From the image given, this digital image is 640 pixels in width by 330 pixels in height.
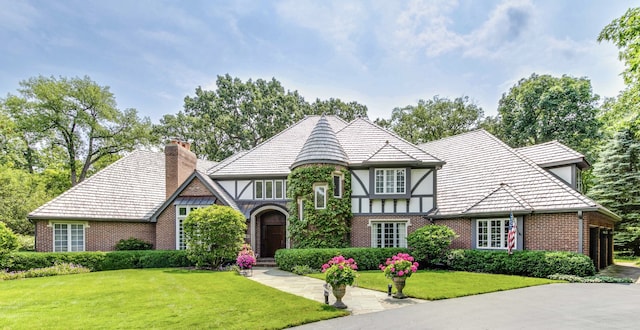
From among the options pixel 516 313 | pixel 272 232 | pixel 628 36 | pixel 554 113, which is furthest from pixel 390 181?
pixel 554 113

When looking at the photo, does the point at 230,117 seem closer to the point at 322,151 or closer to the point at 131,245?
the point at 131,245

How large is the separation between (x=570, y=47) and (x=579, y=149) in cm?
1792

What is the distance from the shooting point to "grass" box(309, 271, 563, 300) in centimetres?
945

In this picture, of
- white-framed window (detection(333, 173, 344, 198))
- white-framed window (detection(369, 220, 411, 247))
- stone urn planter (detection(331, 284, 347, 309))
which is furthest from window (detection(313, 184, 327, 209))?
stone urn planter (detection(331, 284, 347, 309))

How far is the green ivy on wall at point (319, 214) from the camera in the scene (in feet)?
53.5

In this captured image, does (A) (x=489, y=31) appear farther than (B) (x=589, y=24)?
Yes

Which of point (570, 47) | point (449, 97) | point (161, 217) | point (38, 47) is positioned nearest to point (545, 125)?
point (449, 97)

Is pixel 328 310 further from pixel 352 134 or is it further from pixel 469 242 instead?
pixel 352 134

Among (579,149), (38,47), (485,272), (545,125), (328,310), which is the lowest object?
(485,272)

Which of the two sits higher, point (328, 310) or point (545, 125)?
point (545, 125)

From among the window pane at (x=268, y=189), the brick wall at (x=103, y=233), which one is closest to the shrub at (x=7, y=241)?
the brick wall at (x=103, y=233)

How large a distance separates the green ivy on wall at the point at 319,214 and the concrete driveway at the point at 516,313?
8115mm

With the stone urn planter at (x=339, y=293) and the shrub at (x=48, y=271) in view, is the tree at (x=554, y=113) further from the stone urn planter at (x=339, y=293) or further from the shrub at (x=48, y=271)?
the shrub at (x=48, y=271)

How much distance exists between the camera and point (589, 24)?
12266 millimetres
